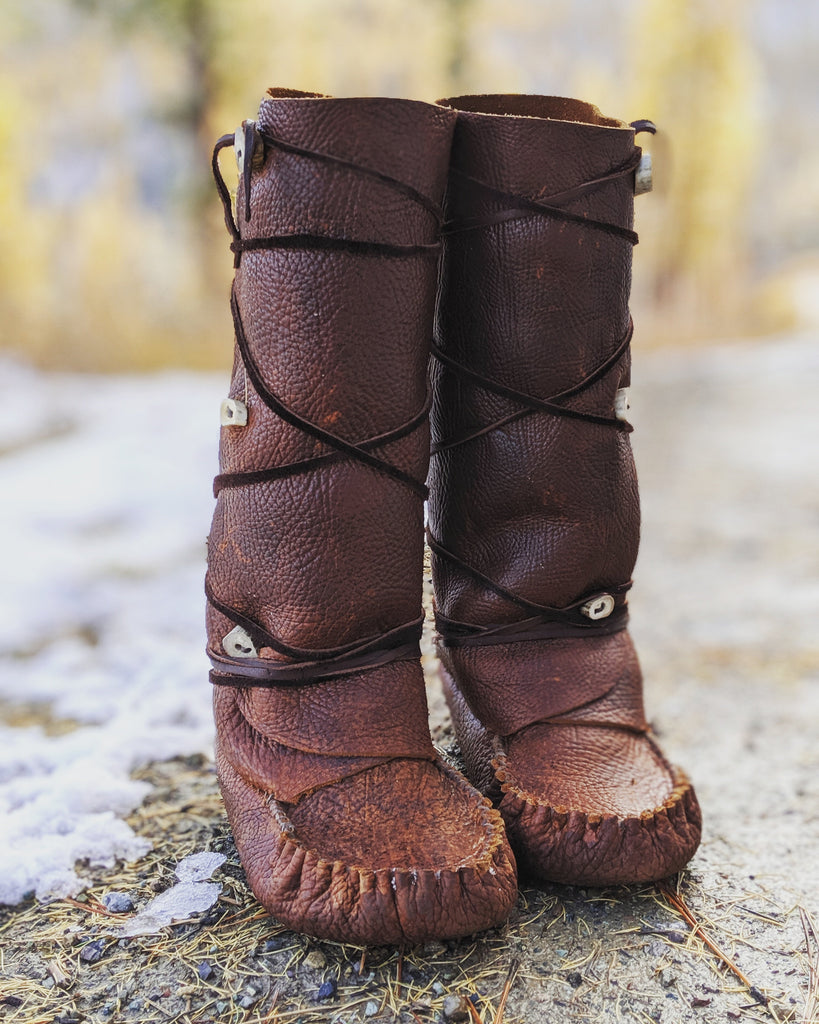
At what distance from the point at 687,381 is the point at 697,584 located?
4404 millimetres

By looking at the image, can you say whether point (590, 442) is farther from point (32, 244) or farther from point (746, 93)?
point (746, 93)

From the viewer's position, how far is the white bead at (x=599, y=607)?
1189mm

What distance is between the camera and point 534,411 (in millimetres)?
1133

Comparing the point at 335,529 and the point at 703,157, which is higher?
the point at 703,157

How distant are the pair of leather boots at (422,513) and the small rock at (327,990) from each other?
5cm

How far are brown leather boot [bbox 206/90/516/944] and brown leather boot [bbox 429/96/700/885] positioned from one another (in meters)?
0.12

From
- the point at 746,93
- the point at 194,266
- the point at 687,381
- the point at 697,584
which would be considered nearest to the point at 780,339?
the point at 687,381

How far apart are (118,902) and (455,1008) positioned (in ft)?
1.48

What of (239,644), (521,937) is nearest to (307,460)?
(239,644)

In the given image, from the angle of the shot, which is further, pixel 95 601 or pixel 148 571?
pixel 148 571

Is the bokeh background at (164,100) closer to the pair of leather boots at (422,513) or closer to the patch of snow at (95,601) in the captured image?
the patch of snow at (95,601)

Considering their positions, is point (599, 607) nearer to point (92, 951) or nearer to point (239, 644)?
point (239, 644)

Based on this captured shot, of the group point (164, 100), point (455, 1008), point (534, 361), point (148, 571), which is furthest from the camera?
point (164, 100)

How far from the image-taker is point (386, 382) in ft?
3.23
